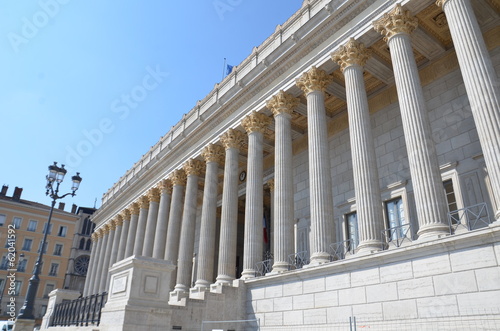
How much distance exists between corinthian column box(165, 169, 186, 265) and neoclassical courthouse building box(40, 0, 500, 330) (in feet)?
0.52

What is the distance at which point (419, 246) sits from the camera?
12039mm

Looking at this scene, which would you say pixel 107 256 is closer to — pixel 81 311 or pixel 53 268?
pixel 81 311

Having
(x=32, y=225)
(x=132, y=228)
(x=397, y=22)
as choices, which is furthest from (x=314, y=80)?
(x=32, y=225)

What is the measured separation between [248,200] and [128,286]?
8627 millimetres

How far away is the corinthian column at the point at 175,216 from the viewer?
90.2 feet

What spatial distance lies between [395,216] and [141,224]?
902 inches

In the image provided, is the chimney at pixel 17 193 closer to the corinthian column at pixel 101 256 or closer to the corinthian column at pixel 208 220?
the corinthian column at pixel 101 256

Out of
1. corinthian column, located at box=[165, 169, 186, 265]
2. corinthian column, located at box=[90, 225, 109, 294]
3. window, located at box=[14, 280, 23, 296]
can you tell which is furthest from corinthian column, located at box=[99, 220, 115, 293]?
window, located at box=[14, 280, 23, 296]

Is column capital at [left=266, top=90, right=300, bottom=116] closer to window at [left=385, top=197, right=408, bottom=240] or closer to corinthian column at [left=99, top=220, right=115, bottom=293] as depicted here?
window at [left=385, top=197, right=408, bottom=240]

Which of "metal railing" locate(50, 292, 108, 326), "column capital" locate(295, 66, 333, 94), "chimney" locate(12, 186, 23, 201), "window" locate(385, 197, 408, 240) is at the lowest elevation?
"metal railing" locate(50, 292, 108, 326)

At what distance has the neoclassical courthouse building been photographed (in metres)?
11.9

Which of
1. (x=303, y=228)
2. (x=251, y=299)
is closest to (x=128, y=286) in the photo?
(x=251, y=299)

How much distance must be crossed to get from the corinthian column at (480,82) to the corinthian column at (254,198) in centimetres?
1107

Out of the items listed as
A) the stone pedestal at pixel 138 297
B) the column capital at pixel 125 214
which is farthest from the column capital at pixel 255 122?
the column capital at pixel 125 214
